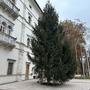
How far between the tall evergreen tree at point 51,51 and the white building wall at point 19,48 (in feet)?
10.1

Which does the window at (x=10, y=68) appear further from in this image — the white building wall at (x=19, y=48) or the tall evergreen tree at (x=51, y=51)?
the tall evergreen tree at (x=51, y=51)

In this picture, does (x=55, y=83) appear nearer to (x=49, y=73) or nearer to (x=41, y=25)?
(x=49, y=73)

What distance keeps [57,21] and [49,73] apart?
6331mm

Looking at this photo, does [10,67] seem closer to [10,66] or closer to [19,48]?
[10,66]

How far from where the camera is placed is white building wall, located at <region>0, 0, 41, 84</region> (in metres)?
18.4

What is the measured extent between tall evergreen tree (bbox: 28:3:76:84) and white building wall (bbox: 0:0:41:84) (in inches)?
121

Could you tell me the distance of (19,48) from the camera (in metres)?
22.7

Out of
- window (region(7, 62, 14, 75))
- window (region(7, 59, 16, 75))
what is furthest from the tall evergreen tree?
window (region(7, 62, 14, 75))

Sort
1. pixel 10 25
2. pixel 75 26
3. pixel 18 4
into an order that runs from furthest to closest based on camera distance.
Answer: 1. pixel 75 26
2. pixel 18 4
3. pixel 10 25

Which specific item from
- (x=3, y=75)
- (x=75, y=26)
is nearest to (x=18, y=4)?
(x=3, y=75)

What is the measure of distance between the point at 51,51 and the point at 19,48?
6271mm

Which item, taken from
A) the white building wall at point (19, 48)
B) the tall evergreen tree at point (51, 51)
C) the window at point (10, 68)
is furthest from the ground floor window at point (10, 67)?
the tall evergreen tree at point (51, 51)

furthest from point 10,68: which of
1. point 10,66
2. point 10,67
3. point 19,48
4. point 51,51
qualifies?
point 51,51

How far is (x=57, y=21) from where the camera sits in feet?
65.4
